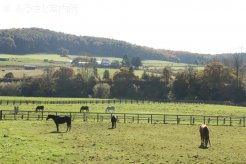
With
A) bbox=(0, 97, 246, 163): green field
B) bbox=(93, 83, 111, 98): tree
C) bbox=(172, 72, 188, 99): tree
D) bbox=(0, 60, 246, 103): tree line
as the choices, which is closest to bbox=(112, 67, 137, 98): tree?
bbox=(0, 60, 246, 103): tree line

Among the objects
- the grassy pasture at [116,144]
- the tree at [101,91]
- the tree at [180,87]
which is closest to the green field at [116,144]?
the grassy pasture at [116,144]

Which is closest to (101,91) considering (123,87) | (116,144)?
(123,87)

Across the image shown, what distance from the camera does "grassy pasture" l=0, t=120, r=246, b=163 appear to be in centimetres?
1962

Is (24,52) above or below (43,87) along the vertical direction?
above

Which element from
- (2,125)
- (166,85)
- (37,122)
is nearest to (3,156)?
(2,125)

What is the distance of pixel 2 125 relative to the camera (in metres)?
31.1

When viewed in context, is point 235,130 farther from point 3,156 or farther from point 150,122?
point 3,156

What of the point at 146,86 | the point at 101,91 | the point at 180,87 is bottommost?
the point at 101,91

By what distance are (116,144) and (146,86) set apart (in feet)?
238

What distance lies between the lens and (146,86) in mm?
96000

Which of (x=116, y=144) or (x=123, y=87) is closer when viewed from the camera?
(x=116, y=144)

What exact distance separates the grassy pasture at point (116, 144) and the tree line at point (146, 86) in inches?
2033

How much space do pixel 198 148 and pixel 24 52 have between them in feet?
598

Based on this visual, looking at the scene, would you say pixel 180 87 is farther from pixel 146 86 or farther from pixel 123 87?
pixel 123 87
